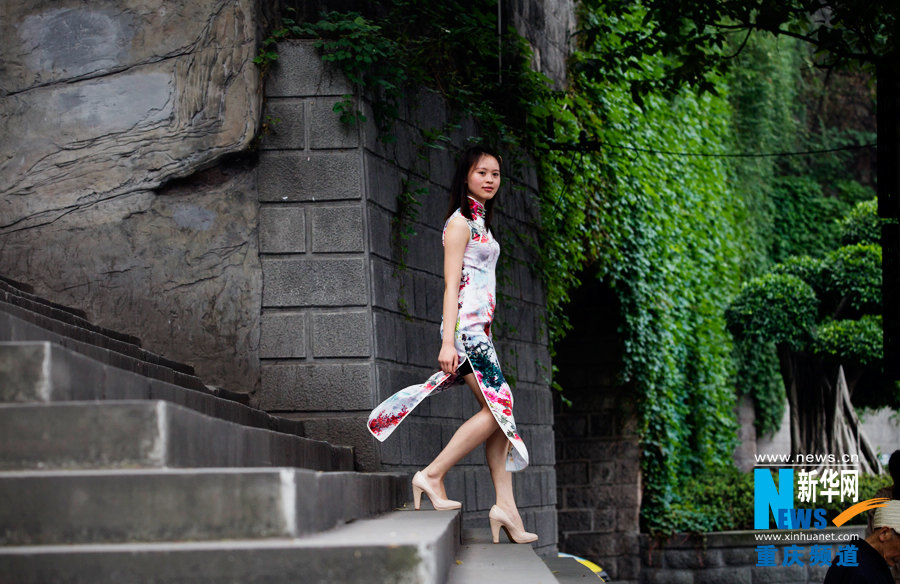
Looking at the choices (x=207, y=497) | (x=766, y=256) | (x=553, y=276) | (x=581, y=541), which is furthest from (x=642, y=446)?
(x=207, y=497)

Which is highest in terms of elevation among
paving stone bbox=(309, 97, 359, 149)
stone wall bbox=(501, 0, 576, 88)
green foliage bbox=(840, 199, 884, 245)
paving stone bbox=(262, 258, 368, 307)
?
stone wall bbox=(501, 0, 576, 88)

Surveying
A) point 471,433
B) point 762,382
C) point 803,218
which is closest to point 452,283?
point 471,433

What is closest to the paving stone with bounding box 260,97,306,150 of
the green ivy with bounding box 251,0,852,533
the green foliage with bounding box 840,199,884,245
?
the green ivy with bounding box 251,0,852,533

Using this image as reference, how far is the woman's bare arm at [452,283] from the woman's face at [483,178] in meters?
0.17

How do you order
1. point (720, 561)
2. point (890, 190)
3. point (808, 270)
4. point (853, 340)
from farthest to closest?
point (808, 270), point (853, 340), point (720, 561), point (890, 190)

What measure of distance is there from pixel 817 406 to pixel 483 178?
1069 centimetres

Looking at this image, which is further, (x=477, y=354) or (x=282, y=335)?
(x=282, y=335)

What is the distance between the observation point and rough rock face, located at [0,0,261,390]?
5582mm

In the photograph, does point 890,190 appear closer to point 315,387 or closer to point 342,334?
point 342,334

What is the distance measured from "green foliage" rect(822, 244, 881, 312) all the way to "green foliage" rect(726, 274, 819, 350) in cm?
31

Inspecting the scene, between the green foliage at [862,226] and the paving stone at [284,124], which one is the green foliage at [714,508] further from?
the paving stone at [284,124]

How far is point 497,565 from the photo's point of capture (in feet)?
12.0

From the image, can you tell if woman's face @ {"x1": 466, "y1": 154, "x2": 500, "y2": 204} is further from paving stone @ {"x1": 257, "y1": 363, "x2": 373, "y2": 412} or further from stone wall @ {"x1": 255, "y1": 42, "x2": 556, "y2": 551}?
paving stone @ {"x1": 257, "y1": 363, "x2": 373, "y2": 412}

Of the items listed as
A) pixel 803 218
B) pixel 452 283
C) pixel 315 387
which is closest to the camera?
pixel 452 283
